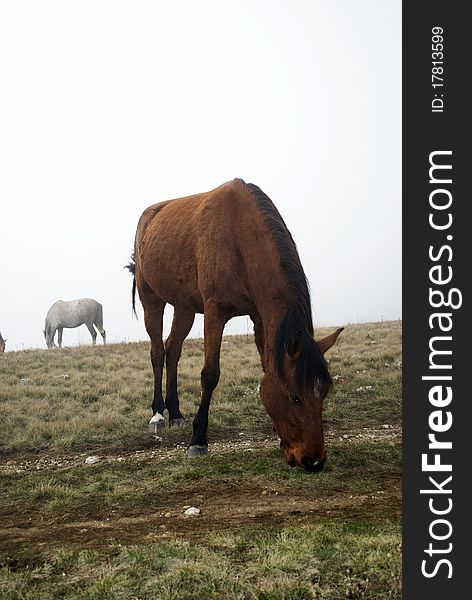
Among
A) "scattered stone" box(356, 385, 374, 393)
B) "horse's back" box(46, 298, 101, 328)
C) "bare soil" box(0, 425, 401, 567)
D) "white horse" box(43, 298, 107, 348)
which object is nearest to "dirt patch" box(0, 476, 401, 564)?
"bare soil" box(0, 425, 401, 567)

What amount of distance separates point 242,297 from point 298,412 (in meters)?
1.93

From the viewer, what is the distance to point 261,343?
22.4 feet

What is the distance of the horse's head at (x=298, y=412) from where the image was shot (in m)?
4.83

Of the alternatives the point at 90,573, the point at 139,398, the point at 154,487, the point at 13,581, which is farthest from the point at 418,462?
the point at 139,398

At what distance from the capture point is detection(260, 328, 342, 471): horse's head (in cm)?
483

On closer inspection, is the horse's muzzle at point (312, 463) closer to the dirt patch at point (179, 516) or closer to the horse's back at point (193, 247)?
the dirt patch at point (179, 516)

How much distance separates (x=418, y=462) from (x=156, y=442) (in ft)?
16.2

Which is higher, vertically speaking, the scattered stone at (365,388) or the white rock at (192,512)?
the scattered stone at (365,388)

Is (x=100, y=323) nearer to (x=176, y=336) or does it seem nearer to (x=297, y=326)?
(x=176, y=336)

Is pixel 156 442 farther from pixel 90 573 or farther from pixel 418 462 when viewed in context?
pixel 418 462

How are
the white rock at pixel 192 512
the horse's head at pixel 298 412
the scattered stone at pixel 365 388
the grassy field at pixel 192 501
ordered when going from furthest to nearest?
the scattered stone at pixel 365 388 < the horse's head at pixel 298 412 < the white rock at pixel 192 512 < the grassy field at pixel 192 501

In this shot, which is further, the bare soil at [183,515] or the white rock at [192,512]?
the white rock at [192,512]

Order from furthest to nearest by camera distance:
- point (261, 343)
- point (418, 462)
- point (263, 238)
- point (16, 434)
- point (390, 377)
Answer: point (390, 377) < point (16, 434) < point (261, 343) < point (263, 238) < point (418, 462)

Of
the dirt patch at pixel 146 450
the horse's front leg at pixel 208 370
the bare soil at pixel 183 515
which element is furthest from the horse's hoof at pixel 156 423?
the bare soil at pixel 183 515
